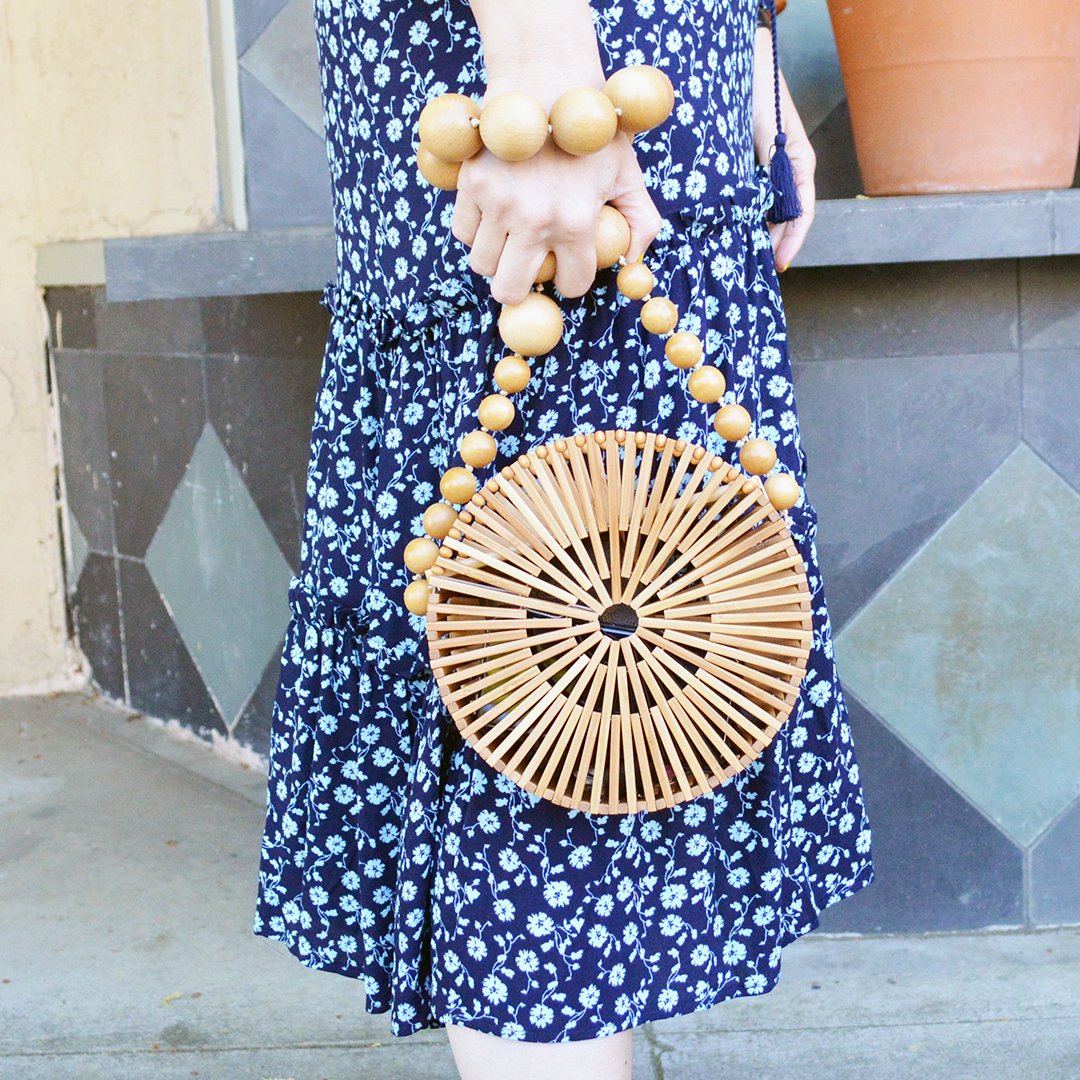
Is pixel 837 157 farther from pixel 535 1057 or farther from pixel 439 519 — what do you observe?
pixel 535 1057

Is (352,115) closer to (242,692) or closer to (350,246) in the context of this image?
(350,246)

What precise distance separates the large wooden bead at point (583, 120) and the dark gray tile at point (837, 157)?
1.17 meters

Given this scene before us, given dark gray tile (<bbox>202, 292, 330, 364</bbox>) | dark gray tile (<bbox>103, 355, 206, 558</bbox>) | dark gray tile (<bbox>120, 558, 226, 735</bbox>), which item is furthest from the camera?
dark gray tile (<bbox>120, 558, 226, 735</bbox>)

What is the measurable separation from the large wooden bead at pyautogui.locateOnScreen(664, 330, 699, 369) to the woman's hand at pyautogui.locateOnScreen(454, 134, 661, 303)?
0.26 feet

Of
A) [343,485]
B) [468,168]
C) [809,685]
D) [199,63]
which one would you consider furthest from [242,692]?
[468,168]

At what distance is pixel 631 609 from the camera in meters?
0.74

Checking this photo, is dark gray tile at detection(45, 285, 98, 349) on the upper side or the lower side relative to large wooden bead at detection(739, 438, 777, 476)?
upper

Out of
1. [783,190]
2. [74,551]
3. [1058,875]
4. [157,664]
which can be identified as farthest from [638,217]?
[74,551]

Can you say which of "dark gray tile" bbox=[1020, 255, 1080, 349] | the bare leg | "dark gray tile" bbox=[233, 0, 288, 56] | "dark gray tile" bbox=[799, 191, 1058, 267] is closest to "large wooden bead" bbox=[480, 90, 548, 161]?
the bare leg

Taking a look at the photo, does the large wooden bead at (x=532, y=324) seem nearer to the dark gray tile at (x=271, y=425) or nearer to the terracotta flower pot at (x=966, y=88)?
the terracotta flower pot at (x=966, y=88)

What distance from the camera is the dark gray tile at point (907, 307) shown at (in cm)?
148

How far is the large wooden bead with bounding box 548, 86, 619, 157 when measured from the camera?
0.64 meters

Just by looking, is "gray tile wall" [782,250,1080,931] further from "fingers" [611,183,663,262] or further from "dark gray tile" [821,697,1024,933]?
"fingers" [611,183,663,262]

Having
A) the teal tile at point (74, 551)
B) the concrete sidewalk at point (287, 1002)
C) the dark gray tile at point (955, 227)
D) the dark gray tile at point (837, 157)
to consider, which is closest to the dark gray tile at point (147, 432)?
the teal tile at point (74, 551)
